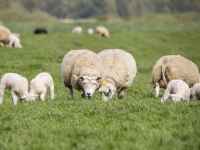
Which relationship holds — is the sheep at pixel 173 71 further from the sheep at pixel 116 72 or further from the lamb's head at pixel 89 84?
the lamb's head at pixel 89 84

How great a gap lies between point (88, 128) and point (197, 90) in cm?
567

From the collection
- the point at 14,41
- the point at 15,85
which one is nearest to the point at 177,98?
the point at 15,85

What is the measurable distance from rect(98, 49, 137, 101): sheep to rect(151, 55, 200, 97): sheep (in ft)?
5.00

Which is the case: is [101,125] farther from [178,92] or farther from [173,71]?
[173,71]

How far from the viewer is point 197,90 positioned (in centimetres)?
976

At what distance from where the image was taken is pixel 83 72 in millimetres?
8953

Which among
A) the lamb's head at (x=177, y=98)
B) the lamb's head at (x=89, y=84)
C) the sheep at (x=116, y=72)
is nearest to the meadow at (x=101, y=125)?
the lamb's head at (x=89, y=84)

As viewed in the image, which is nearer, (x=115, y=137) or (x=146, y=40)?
(x=115, y=137)

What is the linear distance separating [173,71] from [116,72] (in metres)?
2.81

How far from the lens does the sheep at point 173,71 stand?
37.1ft

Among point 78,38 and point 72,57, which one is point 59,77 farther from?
point 78,38

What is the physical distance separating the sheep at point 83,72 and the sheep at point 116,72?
40cm

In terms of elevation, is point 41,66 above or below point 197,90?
above

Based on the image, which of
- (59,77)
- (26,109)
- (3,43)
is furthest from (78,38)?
(26,109)
